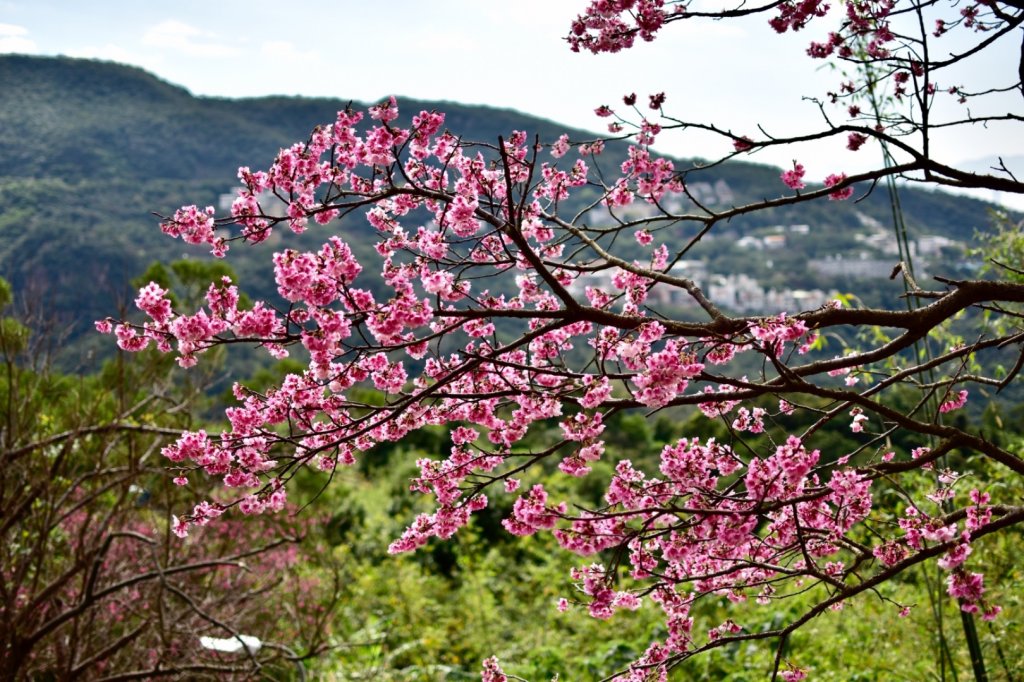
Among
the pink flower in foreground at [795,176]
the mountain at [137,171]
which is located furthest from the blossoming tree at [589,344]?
the mountain at [137,171]

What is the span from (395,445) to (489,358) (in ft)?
40.6

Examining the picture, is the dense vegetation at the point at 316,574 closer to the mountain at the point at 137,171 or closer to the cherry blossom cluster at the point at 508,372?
the cherry blossom cluster at the point at 508,372

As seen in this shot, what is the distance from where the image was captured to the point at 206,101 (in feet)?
226

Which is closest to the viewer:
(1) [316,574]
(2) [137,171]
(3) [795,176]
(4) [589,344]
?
(4) [589,344]

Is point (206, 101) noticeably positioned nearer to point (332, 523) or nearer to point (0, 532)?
point (332, 523)

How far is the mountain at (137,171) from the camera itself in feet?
128

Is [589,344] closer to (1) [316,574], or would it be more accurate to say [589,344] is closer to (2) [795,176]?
(2) [795,176]

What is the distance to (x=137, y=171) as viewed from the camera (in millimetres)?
53500

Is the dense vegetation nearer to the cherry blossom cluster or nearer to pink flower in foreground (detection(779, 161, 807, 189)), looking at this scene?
the cherry blossom cluster

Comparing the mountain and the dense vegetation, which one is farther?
the mountain

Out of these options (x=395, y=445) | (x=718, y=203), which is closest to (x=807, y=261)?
(x=718, y=203)

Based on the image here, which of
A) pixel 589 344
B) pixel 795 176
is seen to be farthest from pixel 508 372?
pixel 795 176

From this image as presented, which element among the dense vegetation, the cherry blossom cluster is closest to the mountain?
the dense vegetation

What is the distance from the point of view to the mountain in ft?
128
